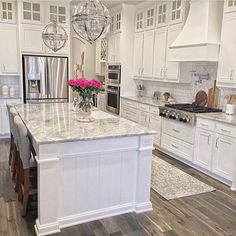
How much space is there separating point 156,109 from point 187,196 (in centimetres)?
224

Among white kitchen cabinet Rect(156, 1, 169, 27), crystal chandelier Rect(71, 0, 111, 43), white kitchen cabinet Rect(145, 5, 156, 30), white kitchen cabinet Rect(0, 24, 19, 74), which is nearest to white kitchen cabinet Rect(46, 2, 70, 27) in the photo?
white kitchen cabinet Rect(0, 24, 19, 74)

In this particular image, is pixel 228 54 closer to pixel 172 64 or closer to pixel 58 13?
pixel 172 64

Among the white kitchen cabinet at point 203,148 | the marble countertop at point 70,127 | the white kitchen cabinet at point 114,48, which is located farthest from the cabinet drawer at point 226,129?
the white kitchen cabinet at point 114,48

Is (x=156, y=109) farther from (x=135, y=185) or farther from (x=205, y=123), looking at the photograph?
(x=135, y=185)

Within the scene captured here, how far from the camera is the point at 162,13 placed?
5570mm

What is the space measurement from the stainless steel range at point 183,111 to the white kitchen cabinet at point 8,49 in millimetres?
3495

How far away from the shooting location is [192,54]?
4492 millimetres

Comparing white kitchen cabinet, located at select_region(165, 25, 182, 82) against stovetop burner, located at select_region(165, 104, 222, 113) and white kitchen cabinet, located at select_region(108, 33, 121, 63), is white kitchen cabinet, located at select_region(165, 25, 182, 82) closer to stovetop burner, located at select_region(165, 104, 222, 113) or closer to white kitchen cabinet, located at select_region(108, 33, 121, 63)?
stovetop burner, located at select_region(165, 104, 222, 113)

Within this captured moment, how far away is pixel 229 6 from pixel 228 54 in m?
0.71

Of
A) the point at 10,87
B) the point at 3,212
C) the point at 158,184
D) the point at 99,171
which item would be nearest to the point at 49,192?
the point at 99,171

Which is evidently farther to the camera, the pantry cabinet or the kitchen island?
the pantry cabinet

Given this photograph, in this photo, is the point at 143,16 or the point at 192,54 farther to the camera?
the point at 143,16

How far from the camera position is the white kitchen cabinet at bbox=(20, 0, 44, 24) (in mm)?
5832

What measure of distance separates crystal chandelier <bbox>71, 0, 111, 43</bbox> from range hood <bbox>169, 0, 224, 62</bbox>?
1.86m
